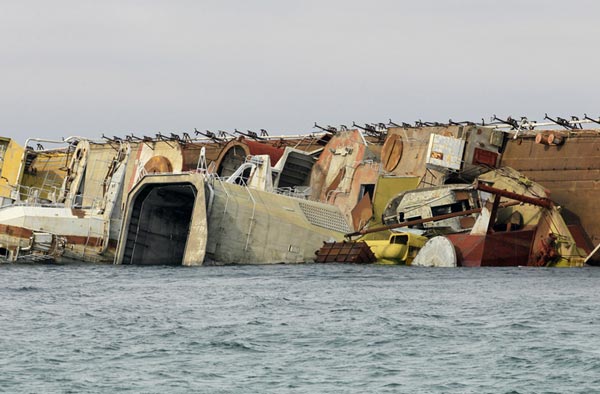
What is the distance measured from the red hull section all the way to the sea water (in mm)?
5502

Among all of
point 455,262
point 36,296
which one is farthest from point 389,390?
point 455,262

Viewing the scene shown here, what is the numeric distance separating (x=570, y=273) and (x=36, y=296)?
22147mm

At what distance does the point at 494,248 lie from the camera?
57.1 m

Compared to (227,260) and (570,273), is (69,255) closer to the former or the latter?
(227,260)

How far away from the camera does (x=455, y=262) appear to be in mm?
56938

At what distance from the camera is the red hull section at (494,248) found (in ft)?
186

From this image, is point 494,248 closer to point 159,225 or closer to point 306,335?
point 159,225

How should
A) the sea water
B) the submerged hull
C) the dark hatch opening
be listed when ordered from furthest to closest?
1. the dark hatch opening
2. the submerged hull
3. the sea water

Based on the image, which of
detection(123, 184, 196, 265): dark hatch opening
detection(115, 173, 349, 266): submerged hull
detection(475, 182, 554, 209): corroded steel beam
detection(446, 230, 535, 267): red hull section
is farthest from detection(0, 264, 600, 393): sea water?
detection(123, 184, 196, 265): dark hatch opening

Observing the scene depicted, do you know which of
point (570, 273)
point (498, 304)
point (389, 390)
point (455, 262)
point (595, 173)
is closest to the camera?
point (389, 390)

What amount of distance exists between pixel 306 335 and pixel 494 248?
24055 mm

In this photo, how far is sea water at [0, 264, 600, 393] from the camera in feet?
94.7

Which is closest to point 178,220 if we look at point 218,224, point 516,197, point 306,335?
point 218,224

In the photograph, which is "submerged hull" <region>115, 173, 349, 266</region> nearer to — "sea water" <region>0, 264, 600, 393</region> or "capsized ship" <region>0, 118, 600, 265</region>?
"capsized ship" <region>0, 118, 600, 265</region>
